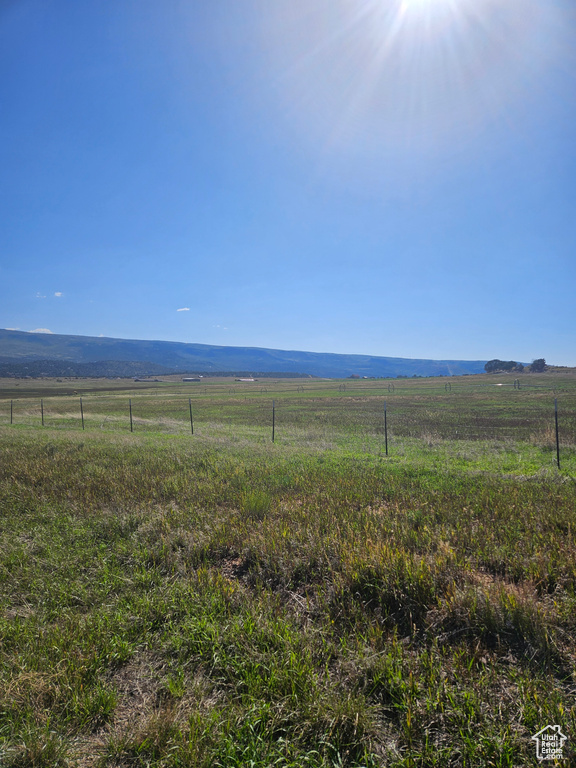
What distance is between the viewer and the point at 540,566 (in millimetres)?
4566

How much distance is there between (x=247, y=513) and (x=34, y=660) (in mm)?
4064

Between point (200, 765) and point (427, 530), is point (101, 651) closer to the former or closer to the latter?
point (200, 765)

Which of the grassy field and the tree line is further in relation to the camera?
the tree line

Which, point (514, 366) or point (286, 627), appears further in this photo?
point (514, 366)

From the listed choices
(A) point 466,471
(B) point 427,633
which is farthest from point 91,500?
(A) point 466,471

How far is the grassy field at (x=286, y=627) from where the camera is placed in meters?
2.60

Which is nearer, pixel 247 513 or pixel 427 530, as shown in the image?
pixel 427 530

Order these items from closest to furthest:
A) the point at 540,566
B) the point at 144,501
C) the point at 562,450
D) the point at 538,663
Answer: the point at 538,663 < the point at 540,566 < the point at 144,501 < the point at 562,450

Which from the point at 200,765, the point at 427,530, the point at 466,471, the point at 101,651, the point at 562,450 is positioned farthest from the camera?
the point at 562,450

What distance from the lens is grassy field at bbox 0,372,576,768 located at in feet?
8.53

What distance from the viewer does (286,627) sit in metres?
3.64

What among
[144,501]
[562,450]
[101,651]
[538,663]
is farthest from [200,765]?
[562,450]

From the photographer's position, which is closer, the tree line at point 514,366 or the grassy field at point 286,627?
the grassy field at point 286,627

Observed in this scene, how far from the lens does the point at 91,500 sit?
801 centimetres
